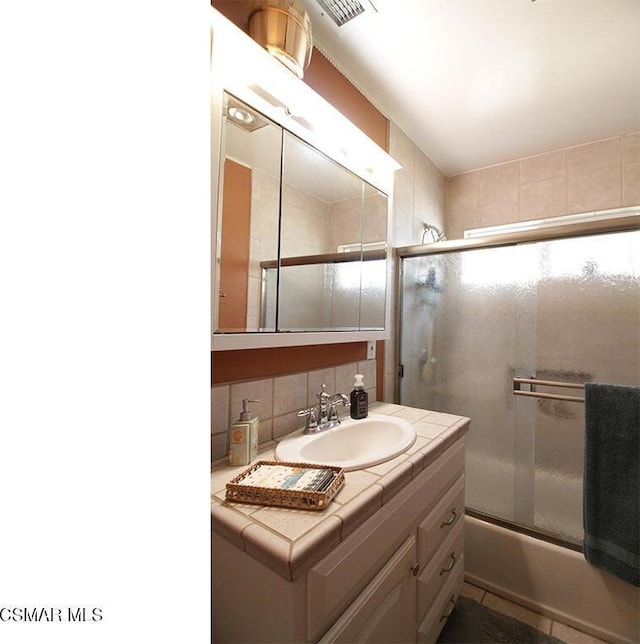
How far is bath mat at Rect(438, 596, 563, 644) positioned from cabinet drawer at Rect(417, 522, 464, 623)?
207 mm

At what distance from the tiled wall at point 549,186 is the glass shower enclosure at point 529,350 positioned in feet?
2.78

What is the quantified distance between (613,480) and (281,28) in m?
1.72

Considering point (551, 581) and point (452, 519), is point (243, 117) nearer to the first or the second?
point (452, 519)

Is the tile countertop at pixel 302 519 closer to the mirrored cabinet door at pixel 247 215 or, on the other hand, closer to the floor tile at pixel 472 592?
the mirrored cabinet door at pixel 247 215

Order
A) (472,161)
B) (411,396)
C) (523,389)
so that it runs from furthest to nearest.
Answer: (472,161) < (411,396) < (523,389)

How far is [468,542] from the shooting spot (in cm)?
132

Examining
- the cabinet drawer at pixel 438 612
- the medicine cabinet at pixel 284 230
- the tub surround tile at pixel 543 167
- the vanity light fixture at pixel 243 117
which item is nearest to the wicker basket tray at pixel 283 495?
the medicine cabinet at pixel 284 230

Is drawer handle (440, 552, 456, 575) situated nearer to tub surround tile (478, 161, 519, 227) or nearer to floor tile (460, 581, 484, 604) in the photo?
floor tile (460, 581, 484, 604)

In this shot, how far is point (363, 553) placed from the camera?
63cm

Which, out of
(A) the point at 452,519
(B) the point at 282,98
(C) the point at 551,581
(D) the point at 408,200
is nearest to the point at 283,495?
(A) the point at 452,519

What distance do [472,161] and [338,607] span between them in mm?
2341
